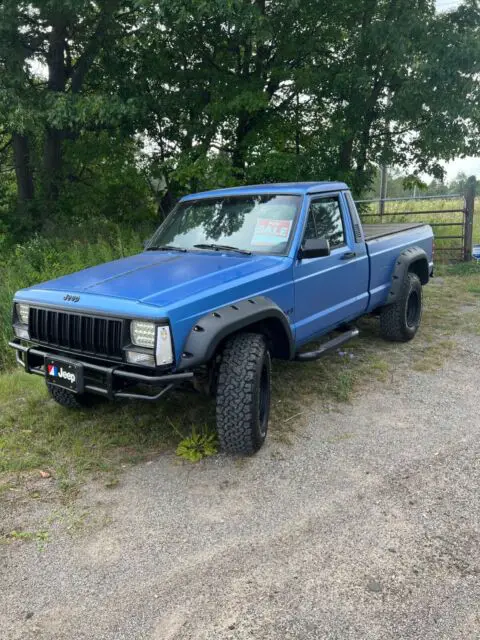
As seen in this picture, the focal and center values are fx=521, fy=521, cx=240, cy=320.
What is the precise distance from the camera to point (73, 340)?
11.5 feet

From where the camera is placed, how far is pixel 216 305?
3.44 meters

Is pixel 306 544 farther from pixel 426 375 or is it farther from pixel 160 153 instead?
pixel 160 153

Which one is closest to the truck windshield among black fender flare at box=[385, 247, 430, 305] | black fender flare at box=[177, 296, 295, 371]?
black fender flare at box=[177, 296, 295, 371]

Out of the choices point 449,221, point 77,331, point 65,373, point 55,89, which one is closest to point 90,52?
point 55,89

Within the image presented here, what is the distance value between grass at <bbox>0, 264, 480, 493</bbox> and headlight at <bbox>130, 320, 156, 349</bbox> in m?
0.70

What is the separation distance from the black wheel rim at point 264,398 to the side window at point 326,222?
1252 mm

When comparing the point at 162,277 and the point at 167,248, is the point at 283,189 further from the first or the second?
the point at 162,277

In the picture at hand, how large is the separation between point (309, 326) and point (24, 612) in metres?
2.88

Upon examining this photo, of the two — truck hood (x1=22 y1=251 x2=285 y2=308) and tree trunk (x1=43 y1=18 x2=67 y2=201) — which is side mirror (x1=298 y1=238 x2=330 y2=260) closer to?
truck hood (x1=22 y1=251 x2=285 y2=308)

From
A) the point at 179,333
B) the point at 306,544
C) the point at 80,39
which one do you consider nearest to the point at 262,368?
the point at 179,333

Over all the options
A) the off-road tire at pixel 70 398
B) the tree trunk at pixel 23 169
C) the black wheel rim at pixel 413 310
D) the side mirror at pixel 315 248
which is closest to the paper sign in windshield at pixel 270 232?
the side mirror at pixel 315 248

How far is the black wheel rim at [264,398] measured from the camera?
3.84 metres

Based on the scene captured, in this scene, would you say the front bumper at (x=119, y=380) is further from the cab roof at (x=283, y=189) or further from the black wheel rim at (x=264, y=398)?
the cab roof at (x=283, y=189)

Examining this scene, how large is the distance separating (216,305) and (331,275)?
158 cm
